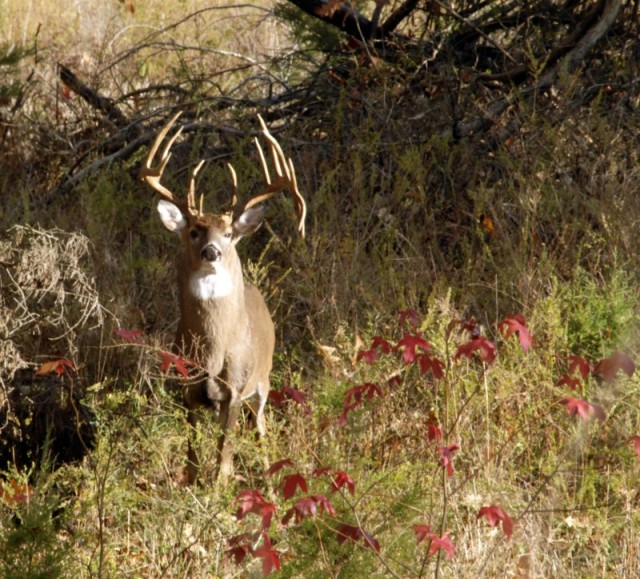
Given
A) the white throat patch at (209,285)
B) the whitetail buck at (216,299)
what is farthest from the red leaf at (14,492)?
the white throat patch at (209,285)

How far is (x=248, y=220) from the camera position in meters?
5.77

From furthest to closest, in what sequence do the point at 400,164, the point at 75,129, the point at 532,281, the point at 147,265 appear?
the point at 75,129 < the point at 400,164 < the point at 147,265 < the point at 532,281

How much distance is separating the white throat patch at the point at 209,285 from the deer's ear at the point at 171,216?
0.26 m

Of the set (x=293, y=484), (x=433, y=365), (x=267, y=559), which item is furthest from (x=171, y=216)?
(x=267, y=559)

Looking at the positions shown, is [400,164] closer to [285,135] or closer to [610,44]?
[285,135]

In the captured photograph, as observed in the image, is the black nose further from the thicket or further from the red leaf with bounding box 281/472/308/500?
the red leaf with bounding box 281/472/308/500

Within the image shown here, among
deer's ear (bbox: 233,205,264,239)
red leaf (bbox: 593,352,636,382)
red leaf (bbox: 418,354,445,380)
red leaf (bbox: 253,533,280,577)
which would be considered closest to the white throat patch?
deer's ear (bbox: 233,205,264,239)

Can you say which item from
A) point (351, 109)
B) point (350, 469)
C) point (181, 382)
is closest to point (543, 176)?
point (351, 109)

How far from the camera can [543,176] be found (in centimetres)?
750

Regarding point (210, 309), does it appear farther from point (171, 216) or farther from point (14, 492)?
point (14, 492)

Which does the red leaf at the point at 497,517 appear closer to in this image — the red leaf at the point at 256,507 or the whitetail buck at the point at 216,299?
the red leaf at the point at 256,507

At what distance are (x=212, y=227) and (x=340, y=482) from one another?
6.77 feet

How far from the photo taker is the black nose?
17.7ft

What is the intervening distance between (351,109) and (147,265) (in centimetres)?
235
